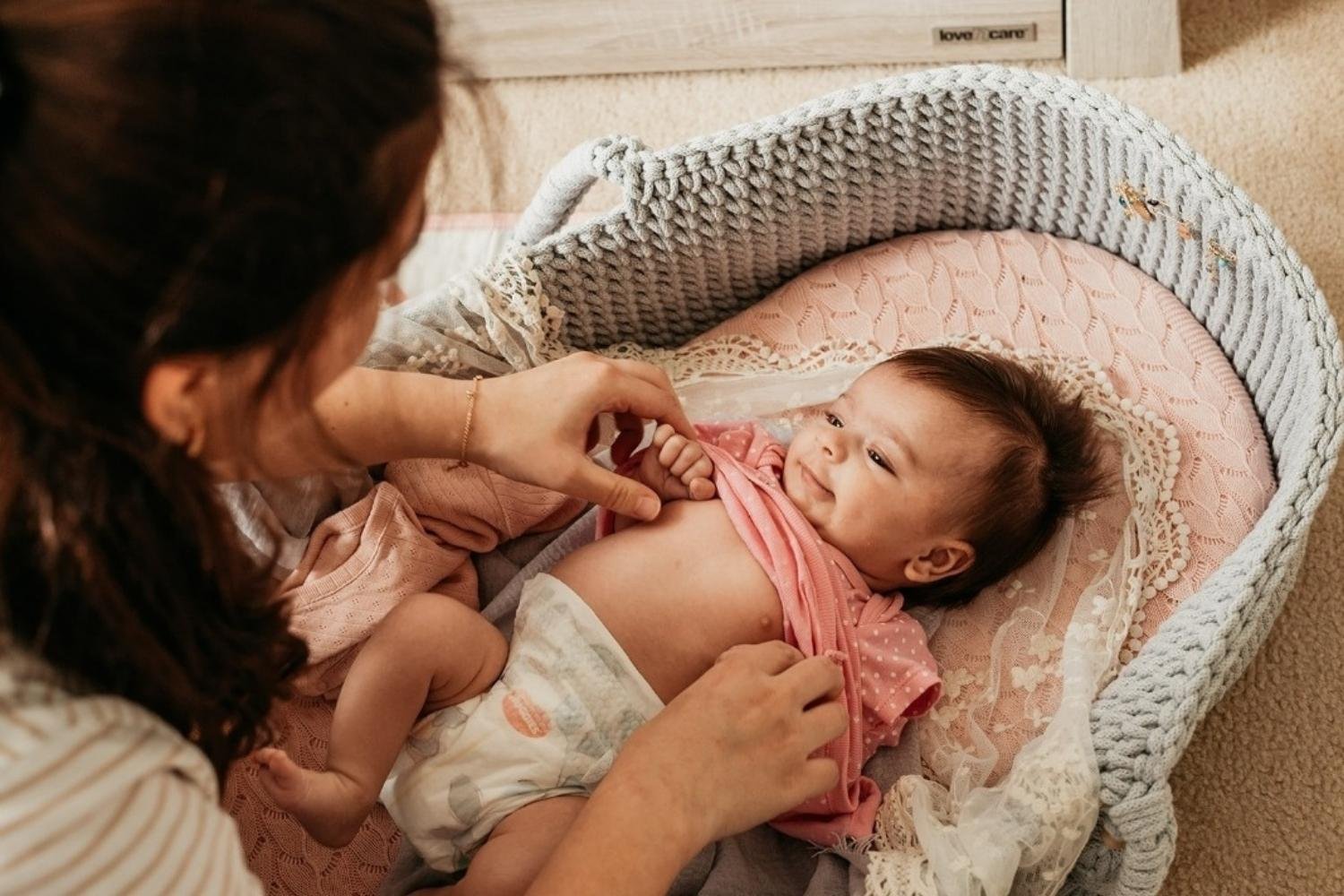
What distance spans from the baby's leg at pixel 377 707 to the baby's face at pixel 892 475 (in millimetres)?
350

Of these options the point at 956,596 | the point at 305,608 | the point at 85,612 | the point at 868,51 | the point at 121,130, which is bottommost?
the point at 956,596

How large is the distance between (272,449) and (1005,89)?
0.84 metres

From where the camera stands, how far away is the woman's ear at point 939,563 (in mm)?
1207

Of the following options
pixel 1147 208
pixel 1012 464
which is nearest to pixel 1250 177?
pixel 1147 208

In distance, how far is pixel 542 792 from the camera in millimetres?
1078

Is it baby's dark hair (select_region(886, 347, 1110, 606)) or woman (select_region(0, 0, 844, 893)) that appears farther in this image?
baby's dark hair (select_region(886, 347, 1110, 606))

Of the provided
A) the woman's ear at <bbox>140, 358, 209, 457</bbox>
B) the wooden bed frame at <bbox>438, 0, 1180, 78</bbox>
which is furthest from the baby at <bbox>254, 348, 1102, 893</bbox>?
the wooden bed frame at <bbox>438, 0, 1180, 78</bbox>

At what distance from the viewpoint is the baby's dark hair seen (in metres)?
1.19

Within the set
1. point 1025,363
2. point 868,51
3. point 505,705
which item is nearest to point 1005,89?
point 1025,363

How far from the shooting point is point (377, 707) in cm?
105

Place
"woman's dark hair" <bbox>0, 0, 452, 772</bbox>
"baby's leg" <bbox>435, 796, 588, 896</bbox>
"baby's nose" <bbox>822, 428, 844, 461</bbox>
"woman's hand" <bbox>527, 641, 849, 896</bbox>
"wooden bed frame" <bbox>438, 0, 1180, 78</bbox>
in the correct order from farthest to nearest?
1. "wooden bed frame" <bbox>438, 0, 1180, 78</bbox>
2. "baby's nose" <bbox>822, 428, 844, 461</bbox>
3. "baby's leg" <bbox>435, 796, 588, 896</bbox>
4. "woman's hand" <bbox>527, 641, 849, 896</bbox>
5. "woman's dark hair" <bbox>0, 0, 452, 772</bbox>

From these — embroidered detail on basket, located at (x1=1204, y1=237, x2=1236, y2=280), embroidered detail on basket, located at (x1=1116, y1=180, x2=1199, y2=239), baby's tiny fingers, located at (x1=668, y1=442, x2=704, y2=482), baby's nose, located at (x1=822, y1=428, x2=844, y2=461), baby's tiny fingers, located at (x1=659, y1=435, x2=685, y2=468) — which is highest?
embroidered detail on basket, located at (x1=1116, y1=180, x2=1199, y2=239)

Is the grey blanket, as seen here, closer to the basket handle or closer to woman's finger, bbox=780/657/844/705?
woman's finger, bbox=780/657/844/705

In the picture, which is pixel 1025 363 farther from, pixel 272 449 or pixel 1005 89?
pixel 272 449
